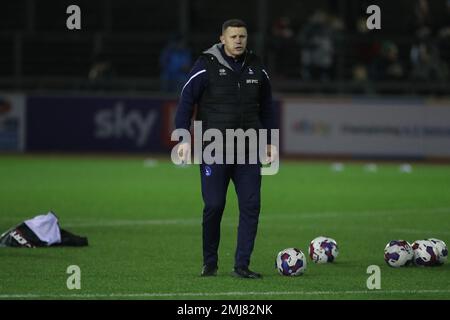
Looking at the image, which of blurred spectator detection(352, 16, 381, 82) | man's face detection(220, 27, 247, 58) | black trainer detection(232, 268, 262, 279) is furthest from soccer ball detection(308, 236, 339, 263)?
blurred spectator detection(352, 16, 381, 82)

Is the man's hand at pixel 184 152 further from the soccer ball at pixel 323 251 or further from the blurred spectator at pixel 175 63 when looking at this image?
the blurred spectator at pixel 175 63

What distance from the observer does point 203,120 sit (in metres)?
11.3

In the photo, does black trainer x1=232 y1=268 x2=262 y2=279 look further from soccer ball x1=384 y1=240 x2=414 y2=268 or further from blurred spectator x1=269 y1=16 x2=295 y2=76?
blurred spectator x1=269 y1=16 x2=295 y2=76

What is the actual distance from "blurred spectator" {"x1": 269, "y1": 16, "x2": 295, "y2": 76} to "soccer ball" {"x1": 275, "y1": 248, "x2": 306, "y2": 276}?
63.4 ft

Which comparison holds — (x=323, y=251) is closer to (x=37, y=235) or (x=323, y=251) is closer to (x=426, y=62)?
(x=37, y=235)

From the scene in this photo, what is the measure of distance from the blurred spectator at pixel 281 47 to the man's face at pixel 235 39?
1936 cm

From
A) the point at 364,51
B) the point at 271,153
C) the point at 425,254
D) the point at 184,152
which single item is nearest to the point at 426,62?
the point at 364,51

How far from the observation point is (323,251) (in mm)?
12336

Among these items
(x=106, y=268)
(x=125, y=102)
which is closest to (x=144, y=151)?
(x=125, y=102)

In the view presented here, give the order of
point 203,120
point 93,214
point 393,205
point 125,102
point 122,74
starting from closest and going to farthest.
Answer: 1. point 203,120
2. point 93,214
3. point 393,205
4. point 125,102
5. point 122,74

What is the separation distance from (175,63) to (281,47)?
2.80m

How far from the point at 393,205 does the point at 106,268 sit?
821cm

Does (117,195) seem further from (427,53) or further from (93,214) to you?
(427,53)

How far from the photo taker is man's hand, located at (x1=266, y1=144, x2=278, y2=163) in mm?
11266
